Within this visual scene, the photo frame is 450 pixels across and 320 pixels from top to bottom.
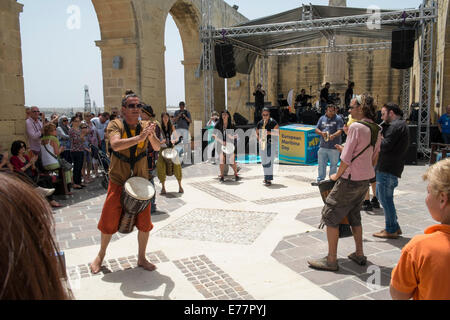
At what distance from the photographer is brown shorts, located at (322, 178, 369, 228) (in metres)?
3.72

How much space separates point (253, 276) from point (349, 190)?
4.32 feet

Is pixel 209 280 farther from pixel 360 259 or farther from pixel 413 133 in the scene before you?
pixel 413 133

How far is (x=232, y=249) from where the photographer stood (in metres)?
4.44

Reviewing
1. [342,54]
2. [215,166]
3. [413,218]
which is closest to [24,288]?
[413,218]

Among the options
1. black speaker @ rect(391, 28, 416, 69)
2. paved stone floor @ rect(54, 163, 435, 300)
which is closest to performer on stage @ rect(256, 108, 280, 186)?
paved stone floor @ rect(54, 163, 435, 300)

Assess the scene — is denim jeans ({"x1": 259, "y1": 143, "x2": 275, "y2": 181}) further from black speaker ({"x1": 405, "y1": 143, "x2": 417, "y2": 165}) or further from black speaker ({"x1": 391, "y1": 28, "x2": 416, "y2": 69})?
black speaker ({"x1": 391, "y1": 28, "x2": 416, "y2": 69})

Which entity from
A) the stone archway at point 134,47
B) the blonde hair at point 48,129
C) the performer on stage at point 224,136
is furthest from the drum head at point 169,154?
the stone archway at point 134,47

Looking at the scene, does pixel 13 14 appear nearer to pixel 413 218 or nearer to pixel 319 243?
pixel 319 243

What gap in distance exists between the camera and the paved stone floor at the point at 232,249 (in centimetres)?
342

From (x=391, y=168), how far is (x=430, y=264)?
332cm

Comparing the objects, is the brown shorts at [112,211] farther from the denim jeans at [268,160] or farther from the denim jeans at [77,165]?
the denim jeans at [77,165]

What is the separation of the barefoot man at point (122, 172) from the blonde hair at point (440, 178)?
8.61 ft

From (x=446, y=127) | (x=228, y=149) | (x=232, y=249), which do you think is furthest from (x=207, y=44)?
(x=232, y=249)

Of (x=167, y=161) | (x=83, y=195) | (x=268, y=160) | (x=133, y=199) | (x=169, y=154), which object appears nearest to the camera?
(x=133, y=199)
